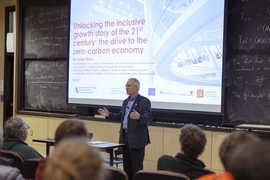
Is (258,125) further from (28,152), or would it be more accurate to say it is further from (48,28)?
(48,28)

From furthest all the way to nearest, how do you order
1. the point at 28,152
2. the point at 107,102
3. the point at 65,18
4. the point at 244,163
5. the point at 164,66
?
the point at 65,18 < the point at 107,102 < the point at 164,66 < the point at 28,152 < the point at 244,163

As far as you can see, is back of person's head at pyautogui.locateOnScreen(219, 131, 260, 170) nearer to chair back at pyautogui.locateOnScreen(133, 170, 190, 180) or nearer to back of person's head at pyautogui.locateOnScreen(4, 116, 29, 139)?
chair back at pyautogui.locateOnScreen(133, 170, 190, 180)

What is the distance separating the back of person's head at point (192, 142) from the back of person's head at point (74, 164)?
1.52 metres

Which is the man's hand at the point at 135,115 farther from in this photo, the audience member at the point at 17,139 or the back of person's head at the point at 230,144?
the back of person's head at the point at 230,144

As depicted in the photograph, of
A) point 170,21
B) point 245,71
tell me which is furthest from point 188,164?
point 170,21

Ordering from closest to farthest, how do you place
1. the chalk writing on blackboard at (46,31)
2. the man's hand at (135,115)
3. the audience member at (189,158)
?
the audience member at (189,158) < the man's hand at (135,115) < the chalk writing on blackboard at (46,31)

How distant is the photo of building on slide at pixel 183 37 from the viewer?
495cm

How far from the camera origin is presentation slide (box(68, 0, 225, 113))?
500cm

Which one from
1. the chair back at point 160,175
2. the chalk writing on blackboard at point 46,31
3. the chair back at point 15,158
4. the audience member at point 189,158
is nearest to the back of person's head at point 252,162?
the chair back at point 160,175

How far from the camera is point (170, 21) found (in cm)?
530

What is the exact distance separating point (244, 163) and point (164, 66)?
4315mm

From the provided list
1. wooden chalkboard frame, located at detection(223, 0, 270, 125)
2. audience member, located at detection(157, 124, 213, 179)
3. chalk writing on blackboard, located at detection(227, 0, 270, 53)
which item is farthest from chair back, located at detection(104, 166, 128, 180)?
chalk writing on blackboard, located at detection(227, 0, 270, 53)

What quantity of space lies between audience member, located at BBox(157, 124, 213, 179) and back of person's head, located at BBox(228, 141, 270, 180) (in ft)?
4.74

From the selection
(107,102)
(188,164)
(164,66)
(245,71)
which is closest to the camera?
(188,164)
